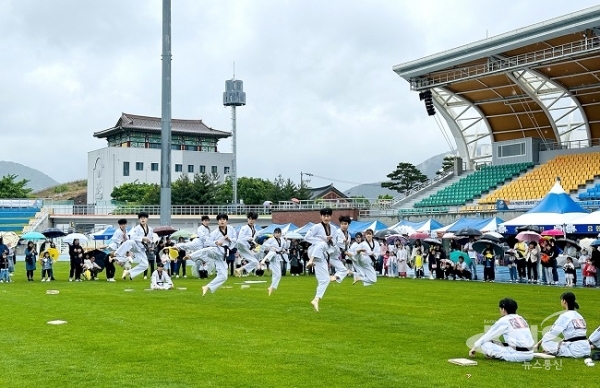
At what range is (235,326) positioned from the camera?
13.5 meters

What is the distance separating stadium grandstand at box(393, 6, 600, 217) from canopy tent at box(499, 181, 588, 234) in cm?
763

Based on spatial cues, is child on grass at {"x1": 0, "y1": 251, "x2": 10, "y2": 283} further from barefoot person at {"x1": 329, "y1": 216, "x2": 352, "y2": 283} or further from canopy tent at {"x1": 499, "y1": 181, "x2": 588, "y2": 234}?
canopy tent at {"x1": 499, "y1": 181, "x2": 588, "y2": 234}

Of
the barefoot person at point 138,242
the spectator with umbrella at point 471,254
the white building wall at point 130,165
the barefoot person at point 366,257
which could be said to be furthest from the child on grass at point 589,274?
the white building wall at point 130,165

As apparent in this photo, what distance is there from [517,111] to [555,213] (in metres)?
24.3

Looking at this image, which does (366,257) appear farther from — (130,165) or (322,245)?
(130,165)

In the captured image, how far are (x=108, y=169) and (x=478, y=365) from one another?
78.9m

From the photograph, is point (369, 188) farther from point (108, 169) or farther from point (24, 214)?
point (24, 214)

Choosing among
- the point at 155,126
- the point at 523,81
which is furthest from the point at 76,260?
the point at 155,126

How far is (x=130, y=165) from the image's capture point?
8600 centimetres

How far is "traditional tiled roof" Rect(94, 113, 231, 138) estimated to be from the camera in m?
88.5

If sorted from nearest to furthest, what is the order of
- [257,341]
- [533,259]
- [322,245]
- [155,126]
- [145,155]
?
1. [257,341]
2. [322,245]
3. [533,259]
4. [145,155]
5. [155,126]

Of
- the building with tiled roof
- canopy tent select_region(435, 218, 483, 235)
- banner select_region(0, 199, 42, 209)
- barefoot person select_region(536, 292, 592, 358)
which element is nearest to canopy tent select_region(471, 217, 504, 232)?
canopy tent select_region(435, 218, 483, 235)

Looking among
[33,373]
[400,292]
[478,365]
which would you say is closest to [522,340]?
[478,365]

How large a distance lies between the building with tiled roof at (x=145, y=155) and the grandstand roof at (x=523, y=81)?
126 feet
